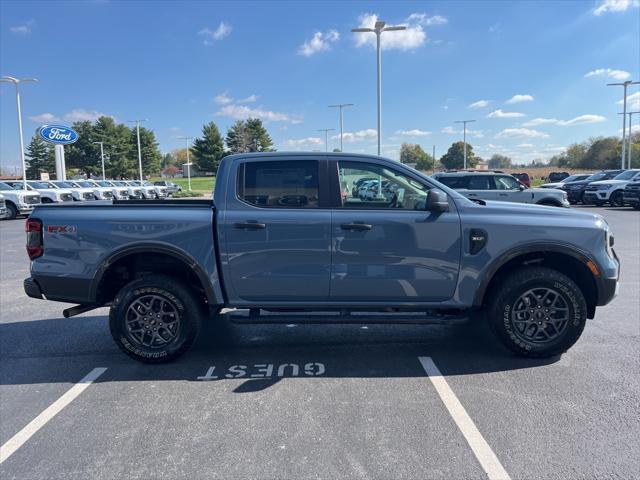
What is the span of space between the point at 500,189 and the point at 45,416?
1416 centimetres

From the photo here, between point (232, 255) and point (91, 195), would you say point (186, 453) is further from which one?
point (91, 195)

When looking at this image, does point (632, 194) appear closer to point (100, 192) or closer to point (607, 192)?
point (607, 192)

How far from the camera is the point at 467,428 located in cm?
323

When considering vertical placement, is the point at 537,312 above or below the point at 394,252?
below

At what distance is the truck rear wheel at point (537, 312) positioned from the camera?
422 centimetres

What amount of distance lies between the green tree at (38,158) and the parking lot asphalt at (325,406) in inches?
3779

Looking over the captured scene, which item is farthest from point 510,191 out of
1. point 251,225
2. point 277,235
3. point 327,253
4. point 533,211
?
point 251,225

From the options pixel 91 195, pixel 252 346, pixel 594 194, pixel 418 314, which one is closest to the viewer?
pixel 418 314

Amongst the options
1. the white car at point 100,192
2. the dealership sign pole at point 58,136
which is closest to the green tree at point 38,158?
the dealership sign pole at point 58,136

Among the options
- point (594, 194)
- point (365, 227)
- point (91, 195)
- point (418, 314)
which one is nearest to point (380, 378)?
point (418, 314)

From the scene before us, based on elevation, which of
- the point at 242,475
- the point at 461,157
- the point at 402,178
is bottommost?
the point at 242,475

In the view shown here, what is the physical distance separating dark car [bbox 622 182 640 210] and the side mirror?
20012mm

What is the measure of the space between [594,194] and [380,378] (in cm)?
2387

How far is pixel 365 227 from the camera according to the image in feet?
13.6
